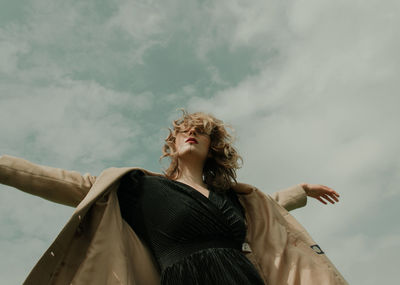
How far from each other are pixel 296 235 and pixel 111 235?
1594mm

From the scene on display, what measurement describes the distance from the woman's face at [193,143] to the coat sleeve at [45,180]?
86 centimetres

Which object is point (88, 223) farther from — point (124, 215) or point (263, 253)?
point (263, 253)

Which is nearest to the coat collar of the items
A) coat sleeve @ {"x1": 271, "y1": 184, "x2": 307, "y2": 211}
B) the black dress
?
the black dress

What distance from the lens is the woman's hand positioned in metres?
4.26

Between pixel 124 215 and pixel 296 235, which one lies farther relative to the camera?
pixel 296 235

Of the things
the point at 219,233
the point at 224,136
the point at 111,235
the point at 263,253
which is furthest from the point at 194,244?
the point at 224,136

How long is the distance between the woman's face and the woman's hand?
1130mm

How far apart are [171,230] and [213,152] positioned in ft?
3.86

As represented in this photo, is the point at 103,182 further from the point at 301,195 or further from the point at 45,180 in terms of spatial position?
the point at 301,195

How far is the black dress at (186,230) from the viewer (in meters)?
2.91

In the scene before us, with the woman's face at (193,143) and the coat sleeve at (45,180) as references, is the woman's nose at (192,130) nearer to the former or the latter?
the woman's face at (193,143)

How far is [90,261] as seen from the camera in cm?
278

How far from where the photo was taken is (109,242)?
2.90 m

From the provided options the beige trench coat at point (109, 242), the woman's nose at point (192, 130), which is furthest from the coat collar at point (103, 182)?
the woman's nose at point (192, 130)
